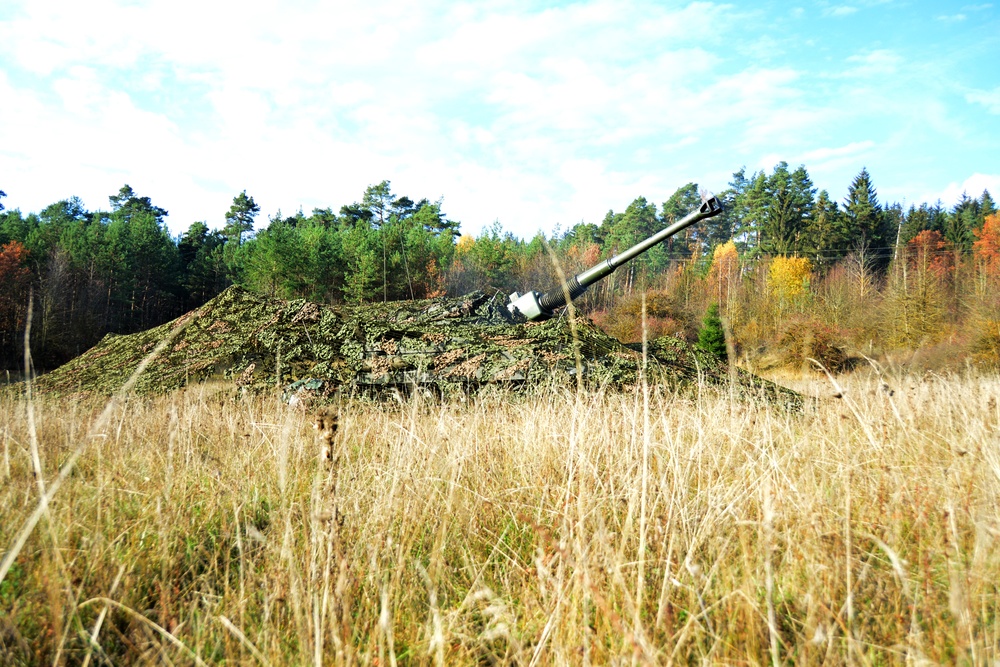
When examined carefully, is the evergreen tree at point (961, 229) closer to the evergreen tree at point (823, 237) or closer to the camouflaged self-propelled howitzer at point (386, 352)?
the evergreen tree at point (823, 237)

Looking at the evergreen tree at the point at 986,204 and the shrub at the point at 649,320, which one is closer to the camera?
the shrub at the point at 649,320

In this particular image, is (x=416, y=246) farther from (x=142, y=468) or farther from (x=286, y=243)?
(x=142, y=468)

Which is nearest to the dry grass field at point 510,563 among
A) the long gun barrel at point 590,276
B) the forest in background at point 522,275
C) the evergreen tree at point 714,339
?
the long gun barrel at point 590,276

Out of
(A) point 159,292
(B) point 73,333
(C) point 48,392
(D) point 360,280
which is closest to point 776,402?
(C) point 48,392

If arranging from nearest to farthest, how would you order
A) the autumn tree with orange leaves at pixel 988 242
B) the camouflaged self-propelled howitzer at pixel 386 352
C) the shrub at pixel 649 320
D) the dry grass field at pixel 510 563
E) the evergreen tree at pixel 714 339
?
the dry grass field at pixel 510 563 < the camouflaged self-propelled howitzer at pixel 386 352 < the evergreen tree at pixel 714 339 < the shrub at pixel 649 320 < the autumn tree with orange leaves at pixel 988 242

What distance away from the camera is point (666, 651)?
3.94 feet

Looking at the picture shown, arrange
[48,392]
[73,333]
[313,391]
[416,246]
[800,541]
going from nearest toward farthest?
[800,541], [313,391], [48,392], [73,333], [416,246]

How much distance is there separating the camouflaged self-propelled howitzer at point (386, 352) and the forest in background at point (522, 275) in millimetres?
3461

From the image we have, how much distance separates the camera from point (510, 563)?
1804 mm

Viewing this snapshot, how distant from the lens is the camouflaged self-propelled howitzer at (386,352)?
466 centimetres

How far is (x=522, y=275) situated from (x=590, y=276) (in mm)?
32752

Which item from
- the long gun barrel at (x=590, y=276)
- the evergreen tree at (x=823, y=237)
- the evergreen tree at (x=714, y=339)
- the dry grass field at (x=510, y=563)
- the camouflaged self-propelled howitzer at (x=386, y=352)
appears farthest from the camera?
the evergreen tree at (x=823, y=237)

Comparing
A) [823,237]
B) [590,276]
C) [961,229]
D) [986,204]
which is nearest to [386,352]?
[590,276]

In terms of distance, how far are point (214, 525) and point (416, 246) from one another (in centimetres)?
2778
